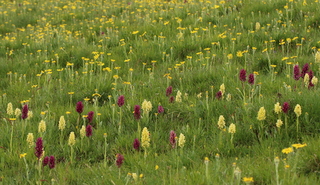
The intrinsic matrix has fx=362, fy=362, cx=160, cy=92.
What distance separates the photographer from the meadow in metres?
3.01

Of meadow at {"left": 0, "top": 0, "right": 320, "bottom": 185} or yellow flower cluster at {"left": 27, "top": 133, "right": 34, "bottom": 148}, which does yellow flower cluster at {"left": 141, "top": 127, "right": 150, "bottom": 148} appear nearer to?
meadow at {"left": 0, "top": 0, "right": 320, "bottom": 185}

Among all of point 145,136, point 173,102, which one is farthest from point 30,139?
point 173,102

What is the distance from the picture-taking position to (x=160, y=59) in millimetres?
6133

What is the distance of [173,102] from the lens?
4.36 meters

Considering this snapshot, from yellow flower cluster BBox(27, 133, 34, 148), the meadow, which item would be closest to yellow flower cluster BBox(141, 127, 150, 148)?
the meadow

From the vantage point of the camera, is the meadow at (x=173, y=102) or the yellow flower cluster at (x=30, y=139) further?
the yellow flower cluster at (x=30, y=139)

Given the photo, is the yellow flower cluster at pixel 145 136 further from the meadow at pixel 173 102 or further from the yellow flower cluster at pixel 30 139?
the yellow flower cluster at pixel 30 139

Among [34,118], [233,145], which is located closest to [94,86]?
[34,118]

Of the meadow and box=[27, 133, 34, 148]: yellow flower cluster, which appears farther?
box=[27, 133, 34, 148]: yellow flower cluster

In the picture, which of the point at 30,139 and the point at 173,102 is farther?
the point at 173,102

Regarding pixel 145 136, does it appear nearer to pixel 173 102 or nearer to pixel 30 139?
pixel 30 139

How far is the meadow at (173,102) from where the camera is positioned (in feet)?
9.88

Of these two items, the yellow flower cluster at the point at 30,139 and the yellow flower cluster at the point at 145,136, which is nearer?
the yellow flower cluster at the point at 145,136

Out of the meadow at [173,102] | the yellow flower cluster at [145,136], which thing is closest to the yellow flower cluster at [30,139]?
the meadow at [173,102]
